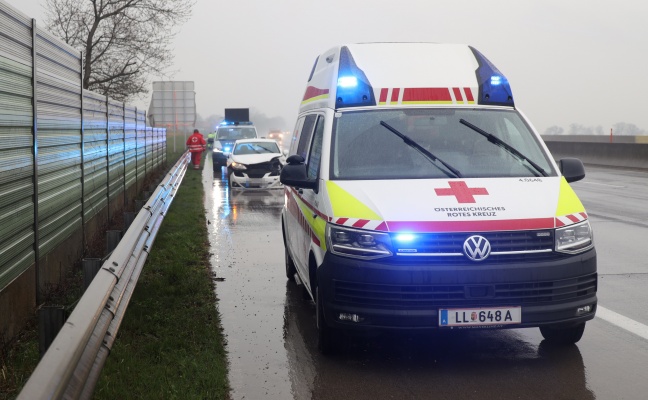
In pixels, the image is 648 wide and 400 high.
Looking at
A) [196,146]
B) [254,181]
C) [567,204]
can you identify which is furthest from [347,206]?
[196,146]

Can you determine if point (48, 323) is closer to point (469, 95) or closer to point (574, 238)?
point (574, 238)

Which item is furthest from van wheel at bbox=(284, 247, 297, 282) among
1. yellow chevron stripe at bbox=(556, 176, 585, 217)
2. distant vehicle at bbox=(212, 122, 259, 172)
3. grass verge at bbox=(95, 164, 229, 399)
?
distant vehicle at bbox=(212, 122, 259, 172)

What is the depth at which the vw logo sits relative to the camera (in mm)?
5988

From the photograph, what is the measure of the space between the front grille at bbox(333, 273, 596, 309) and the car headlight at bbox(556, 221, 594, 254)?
215 millimetres

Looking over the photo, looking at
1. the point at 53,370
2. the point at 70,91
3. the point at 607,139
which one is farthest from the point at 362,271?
the point at 607,139

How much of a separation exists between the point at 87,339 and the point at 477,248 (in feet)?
9.38

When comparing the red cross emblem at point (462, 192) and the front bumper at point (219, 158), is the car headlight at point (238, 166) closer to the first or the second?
the front bumper at point (219, 158)

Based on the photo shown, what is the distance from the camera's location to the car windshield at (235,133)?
38.7m

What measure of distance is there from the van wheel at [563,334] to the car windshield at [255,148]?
1969 centimetres

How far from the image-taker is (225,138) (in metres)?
38.4

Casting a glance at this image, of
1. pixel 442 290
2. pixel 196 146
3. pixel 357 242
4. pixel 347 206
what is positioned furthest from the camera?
pixel 196 146

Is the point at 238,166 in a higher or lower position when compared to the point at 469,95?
lower

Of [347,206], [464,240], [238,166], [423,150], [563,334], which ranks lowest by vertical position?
[563,334]

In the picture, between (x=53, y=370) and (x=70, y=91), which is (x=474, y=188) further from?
(x=70, y=91)
